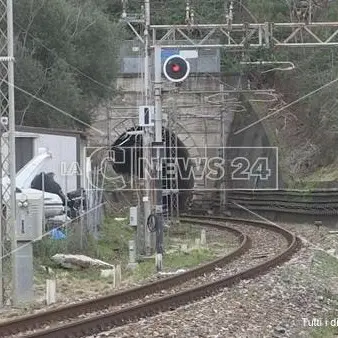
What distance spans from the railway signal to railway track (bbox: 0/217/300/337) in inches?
154

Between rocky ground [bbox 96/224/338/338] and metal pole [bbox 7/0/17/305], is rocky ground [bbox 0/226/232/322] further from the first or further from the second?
rocky ground [bbox 96/224/338/338]

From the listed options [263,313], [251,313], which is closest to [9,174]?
[251,313]

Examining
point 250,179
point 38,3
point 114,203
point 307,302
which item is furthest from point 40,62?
point 307,302

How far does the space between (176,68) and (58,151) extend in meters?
7.59

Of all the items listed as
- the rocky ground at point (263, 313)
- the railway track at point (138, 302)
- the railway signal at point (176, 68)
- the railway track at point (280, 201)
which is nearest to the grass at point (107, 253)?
the railway track at point (138, 302)

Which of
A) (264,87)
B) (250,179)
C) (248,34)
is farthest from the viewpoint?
(264,87)

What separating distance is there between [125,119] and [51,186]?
20.3 m

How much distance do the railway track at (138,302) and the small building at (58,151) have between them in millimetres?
6330

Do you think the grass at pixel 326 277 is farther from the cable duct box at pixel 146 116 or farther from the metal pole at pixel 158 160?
the cable duct box at pixel 146 116

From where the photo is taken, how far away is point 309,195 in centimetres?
2898

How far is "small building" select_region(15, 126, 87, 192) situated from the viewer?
789 inches

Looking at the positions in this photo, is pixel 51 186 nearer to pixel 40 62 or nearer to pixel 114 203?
pixel 40 62

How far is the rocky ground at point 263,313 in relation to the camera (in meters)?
8.90

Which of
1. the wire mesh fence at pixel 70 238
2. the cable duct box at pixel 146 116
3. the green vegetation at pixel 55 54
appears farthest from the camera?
the green vegetation at pixel 55 54
